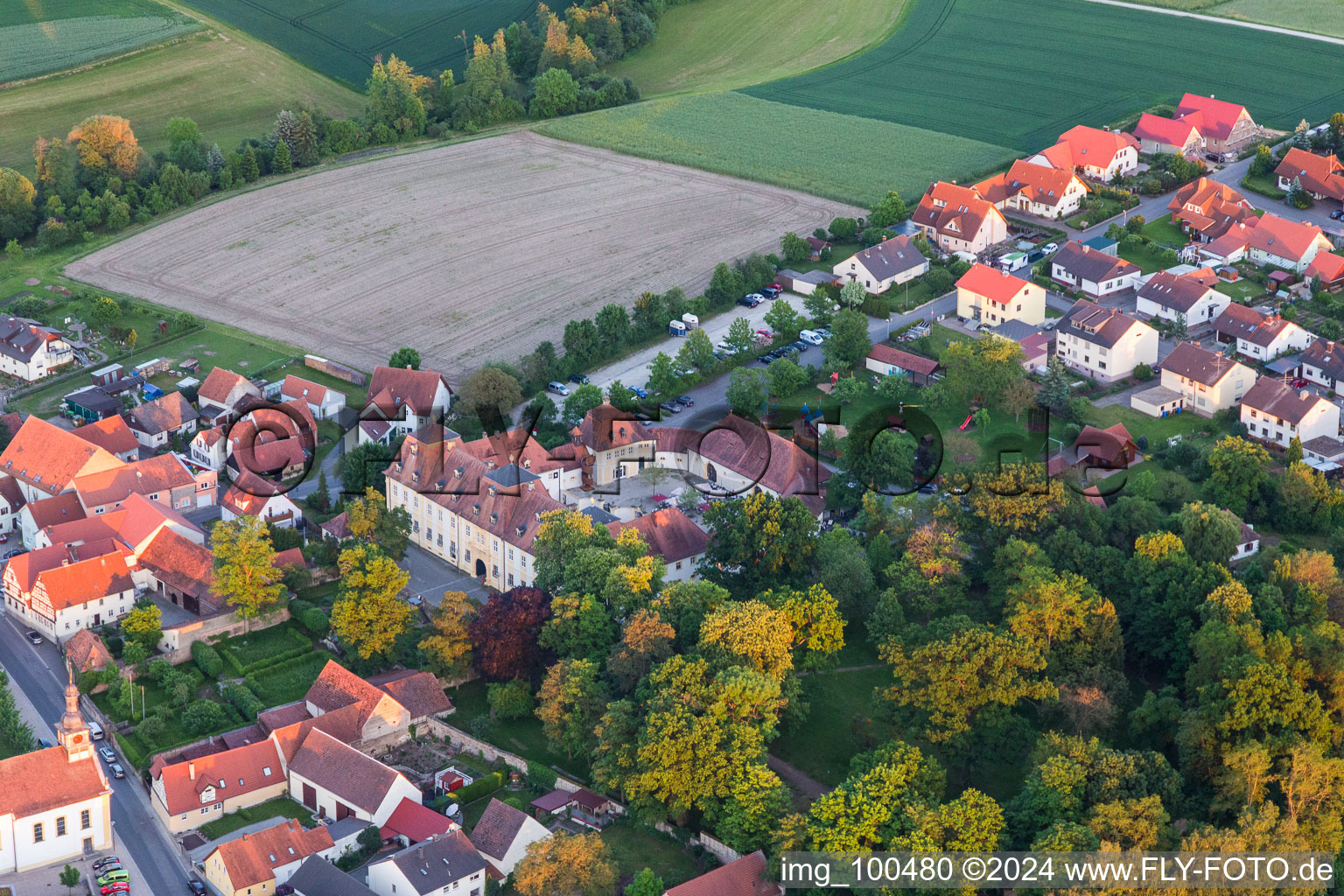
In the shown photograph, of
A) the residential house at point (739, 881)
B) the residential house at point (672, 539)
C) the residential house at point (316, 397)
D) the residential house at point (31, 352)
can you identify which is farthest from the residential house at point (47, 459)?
the residential house at point (739, 881)

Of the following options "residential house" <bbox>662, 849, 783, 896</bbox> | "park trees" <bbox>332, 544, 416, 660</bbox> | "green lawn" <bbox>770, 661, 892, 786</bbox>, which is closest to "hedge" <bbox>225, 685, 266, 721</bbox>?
"park trees" <bbox>332, 544, 416, 660</bbox>

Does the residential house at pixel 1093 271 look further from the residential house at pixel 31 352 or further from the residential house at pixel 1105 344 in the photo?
the residential house at pixel 31 352

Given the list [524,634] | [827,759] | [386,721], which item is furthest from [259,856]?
[827,759]

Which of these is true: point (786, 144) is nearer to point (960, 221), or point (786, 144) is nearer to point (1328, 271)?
point (960, 221)

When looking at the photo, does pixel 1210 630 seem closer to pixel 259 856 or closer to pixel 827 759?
pixel 827 759

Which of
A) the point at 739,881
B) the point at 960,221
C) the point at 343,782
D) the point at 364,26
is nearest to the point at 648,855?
the point at 739,881

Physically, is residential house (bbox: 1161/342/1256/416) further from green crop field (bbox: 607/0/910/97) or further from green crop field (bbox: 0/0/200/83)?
green crop field (bbox: 0/0/200/83)

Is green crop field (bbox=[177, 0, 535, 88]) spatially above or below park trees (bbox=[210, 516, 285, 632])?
above
